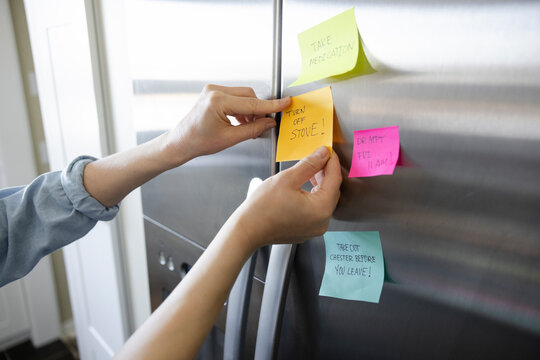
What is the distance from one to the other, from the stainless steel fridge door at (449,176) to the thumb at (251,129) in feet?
0.44

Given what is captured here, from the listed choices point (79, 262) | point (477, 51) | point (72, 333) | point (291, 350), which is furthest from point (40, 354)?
point (477, 51)

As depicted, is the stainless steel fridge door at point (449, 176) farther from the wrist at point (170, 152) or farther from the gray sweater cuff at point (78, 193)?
the gray sweater cuff at point (78, 193)

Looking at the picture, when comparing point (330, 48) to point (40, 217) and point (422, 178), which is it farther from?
point (40, 217)

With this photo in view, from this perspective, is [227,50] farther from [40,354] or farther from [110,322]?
[40,354]

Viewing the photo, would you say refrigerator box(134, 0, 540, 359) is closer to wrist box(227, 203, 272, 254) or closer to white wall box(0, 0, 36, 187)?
wrist box(227, 203, 272, 254)

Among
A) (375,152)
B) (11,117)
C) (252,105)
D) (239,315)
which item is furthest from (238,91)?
(11,117)

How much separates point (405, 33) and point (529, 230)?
24 cm

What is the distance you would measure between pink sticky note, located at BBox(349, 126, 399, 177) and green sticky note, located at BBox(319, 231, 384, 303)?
3.4 inches

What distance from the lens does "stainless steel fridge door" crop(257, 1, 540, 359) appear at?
0.32 metres

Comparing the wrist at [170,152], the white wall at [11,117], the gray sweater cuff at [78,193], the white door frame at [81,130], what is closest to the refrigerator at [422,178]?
the wrist at [170,152]

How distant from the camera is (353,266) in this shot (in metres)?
0.49

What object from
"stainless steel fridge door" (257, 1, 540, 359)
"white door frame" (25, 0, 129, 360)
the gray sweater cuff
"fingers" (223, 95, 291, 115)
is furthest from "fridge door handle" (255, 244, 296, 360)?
"white door frame" (25, 0, 129, 360)

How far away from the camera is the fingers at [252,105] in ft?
1.73

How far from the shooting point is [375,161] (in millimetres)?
425
